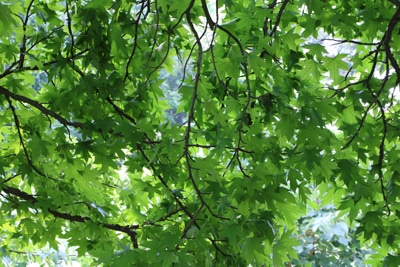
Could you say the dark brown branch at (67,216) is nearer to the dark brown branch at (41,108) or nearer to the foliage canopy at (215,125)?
the foliage canopy at (215,125)

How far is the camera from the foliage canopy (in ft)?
5.43

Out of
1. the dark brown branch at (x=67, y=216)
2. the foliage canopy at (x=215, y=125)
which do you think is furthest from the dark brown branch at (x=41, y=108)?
the dark brown branch at (x=67, y=216)

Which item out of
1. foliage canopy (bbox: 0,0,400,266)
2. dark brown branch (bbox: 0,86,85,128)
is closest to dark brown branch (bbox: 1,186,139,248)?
foliage canopy (bbox: 0,0,400,266)

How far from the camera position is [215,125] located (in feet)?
6.33

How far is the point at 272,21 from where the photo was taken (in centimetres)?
200

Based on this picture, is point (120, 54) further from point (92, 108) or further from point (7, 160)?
point (7, 160)

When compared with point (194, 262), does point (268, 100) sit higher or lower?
higher

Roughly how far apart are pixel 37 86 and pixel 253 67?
236 inches

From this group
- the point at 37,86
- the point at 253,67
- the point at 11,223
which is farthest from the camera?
the point at 37,86

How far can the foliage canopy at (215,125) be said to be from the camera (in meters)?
1.66

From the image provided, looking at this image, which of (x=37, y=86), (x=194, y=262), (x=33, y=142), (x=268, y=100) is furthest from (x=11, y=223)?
(x=37, y=86)

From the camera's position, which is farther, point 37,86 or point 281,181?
point 37,86

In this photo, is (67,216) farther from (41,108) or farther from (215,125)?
(215,125)

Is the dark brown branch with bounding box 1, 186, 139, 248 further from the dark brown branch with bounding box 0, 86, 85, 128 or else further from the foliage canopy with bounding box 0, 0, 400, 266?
the dark brown branch with bounding box 0, 86, 85, 128
